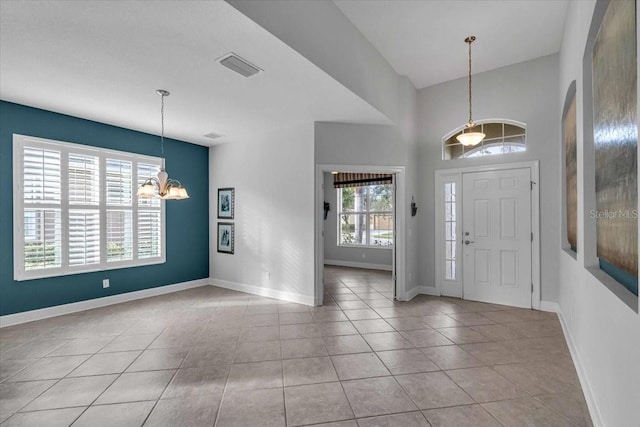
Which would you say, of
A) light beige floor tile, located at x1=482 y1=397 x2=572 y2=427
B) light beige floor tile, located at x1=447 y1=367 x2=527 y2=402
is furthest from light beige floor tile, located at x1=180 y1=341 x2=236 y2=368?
light beige floor tile, located at x1=482 y1=397 x2=572 y2=427

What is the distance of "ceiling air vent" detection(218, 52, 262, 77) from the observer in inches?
111

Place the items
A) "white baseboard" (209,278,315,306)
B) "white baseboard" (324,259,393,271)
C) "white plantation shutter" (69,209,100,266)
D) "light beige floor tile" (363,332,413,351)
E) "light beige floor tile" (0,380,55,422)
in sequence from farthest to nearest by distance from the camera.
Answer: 1. "white baseboard" (324,259,393,271)
2. "white baseboard" (209,278,315,306)
3. "white plantation shutter" (69,209,100,266)
4. "light beige floor tile" (363,332,413,351)
5. "light beige floor tile" (0,380,55,422)

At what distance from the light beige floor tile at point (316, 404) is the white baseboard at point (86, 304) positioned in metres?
3.89

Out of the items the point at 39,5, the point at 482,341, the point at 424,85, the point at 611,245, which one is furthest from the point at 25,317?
the point at 424,85

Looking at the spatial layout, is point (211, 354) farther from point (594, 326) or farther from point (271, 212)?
point (594, 326)

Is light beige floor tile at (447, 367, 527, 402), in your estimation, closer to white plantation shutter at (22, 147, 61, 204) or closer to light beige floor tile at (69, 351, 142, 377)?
light beige floor tile at (69, 351, 142, 377)

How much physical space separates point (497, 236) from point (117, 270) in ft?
20.0

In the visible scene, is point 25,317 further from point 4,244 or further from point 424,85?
point 424,85

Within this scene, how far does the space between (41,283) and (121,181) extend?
71.7 inches

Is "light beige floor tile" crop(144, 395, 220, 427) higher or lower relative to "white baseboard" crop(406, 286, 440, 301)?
lower

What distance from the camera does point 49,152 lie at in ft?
14.1

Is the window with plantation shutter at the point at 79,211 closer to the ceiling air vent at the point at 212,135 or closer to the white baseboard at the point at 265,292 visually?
the ceiling air vent at the point at 212,135

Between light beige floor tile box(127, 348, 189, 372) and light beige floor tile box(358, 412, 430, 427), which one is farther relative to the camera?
light beige floor tile box(127, 348, 189, 372)

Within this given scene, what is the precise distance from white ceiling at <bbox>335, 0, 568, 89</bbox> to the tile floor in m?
3.64
